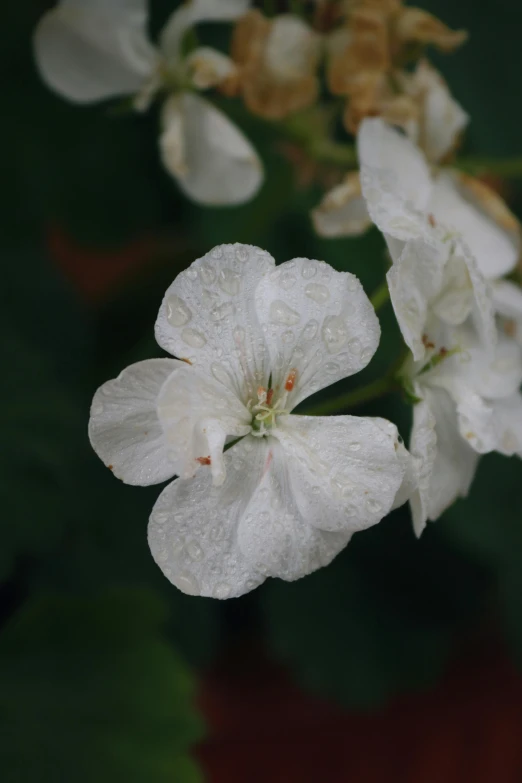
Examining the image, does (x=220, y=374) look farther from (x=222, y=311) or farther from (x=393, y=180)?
(x=393, y=180)

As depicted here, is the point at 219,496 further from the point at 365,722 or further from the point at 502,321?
the point at 365,722

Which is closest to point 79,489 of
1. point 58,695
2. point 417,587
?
point 58,695

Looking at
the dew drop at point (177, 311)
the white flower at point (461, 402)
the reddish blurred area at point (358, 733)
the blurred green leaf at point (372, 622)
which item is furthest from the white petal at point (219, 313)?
the reddish blurred area at point (358, 733)

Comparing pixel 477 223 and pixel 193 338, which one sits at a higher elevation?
pixel 193 338

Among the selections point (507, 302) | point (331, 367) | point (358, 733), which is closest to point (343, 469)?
point (331, 367)

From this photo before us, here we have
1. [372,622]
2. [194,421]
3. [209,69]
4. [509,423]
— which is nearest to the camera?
[194,421]

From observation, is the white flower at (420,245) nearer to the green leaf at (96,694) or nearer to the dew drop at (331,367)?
the dew drop at (331,367)

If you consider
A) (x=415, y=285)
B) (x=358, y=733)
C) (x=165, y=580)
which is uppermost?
(x=415, y=285)
